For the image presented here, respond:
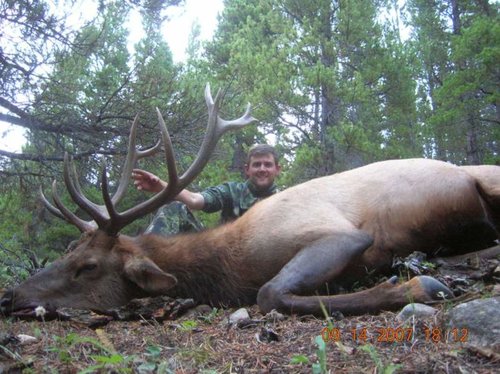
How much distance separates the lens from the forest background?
7.10 metres

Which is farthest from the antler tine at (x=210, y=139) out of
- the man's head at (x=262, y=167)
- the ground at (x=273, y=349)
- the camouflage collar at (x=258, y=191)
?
the camouflage collar at (x=258, y=191)

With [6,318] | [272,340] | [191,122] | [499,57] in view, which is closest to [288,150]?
[499,57]

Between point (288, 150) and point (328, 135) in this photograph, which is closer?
point (328, 135)

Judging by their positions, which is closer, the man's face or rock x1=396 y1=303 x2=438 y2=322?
rock x1=396 y1=303 x2=438 y2=322

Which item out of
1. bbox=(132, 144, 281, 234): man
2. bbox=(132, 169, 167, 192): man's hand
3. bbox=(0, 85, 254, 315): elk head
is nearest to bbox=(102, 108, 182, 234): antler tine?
bbox=(0, 85, 254, 315): elk head

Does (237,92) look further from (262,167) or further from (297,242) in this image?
(297,242)

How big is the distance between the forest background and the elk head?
5.96ft

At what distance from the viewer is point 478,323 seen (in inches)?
74.6

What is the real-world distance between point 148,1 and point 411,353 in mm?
7206

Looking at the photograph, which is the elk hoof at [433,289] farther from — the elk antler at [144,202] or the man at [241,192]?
the man at [241,192]

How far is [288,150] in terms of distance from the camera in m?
14.0

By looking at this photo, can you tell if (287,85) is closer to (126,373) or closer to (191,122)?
(191,122)

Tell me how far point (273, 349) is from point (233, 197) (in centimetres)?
409
